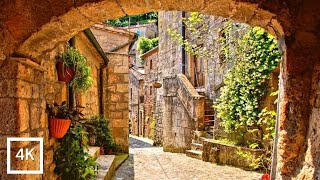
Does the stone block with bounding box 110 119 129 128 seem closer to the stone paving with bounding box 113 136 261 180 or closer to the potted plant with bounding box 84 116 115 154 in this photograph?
the potted plant with bounding box 84 116 115 154

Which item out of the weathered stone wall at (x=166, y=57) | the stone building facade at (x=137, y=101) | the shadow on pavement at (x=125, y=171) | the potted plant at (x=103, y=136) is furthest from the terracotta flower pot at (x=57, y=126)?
the stone building facade at (x=137, y=101)

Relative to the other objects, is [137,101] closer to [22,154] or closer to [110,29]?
[110,29]

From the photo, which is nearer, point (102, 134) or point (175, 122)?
point (102, 134)

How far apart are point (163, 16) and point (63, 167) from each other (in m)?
12.8

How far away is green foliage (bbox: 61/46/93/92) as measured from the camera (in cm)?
345

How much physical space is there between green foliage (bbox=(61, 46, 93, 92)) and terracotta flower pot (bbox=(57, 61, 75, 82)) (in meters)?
0.06

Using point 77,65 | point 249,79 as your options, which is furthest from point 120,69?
point 77,65

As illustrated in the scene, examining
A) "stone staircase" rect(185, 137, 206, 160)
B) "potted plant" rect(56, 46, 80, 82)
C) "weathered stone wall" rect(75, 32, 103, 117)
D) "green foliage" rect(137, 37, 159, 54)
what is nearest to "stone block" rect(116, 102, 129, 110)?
"weathered stone wall" rect(75, 32, 103, 117)

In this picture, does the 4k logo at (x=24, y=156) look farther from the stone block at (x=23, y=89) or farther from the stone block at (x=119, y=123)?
the stone block at (x=119, y=123)

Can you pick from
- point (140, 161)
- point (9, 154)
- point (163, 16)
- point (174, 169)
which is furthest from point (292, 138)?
point (163, 16)

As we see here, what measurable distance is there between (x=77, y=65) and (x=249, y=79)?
4.09 m

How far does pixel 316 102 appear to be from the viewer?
2.00m

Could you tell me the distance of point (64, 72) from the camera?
334 centimetres

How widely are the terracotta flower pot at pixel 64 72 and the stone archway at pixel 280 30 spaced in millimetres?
1004
